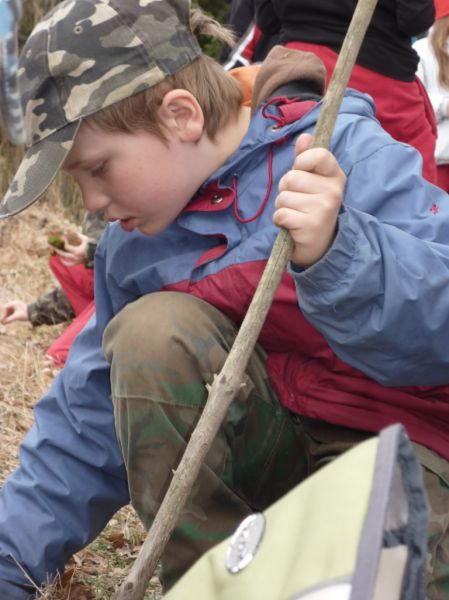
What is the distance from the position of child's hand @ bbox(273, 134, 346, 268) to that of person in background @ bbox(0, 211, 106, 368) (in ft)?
8.15

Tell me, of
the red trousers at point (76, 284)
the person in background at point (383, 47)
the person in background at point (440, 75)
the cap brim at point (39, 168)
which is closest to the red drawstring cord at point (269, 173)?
the cap brim at point (39, 168)

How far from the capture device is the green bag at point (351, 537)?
3.52ft

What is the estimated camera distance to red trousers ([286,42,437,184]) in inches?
156

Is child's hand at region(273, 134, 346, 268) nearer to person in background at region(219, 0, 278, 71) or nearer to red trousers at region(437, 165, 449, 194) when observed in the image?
person in background at region(219, 0, 278, 71)

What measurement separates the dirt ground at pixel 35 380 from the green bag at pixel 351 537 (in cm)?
133

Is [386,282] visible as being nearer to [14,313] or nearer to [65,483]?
[65,483]

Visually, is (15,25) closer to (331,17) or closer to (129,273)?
(129,273)

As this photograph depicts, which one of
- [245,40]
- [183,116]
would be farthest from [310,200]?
[245,40]

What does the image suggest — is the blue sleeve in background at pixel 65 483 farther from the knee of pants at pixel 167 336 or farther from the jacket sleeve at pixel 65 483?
the knee of pants at pixel 167 336

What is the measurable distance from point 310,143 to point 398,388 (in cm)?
71

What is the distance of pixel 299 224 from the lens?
69.4 inches

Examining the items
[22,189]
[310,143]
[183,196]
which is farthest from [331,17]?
[310,143]

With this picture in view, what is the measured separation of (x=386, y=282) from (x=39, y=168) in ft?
2.62

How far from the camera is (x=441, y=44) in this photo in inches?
185
